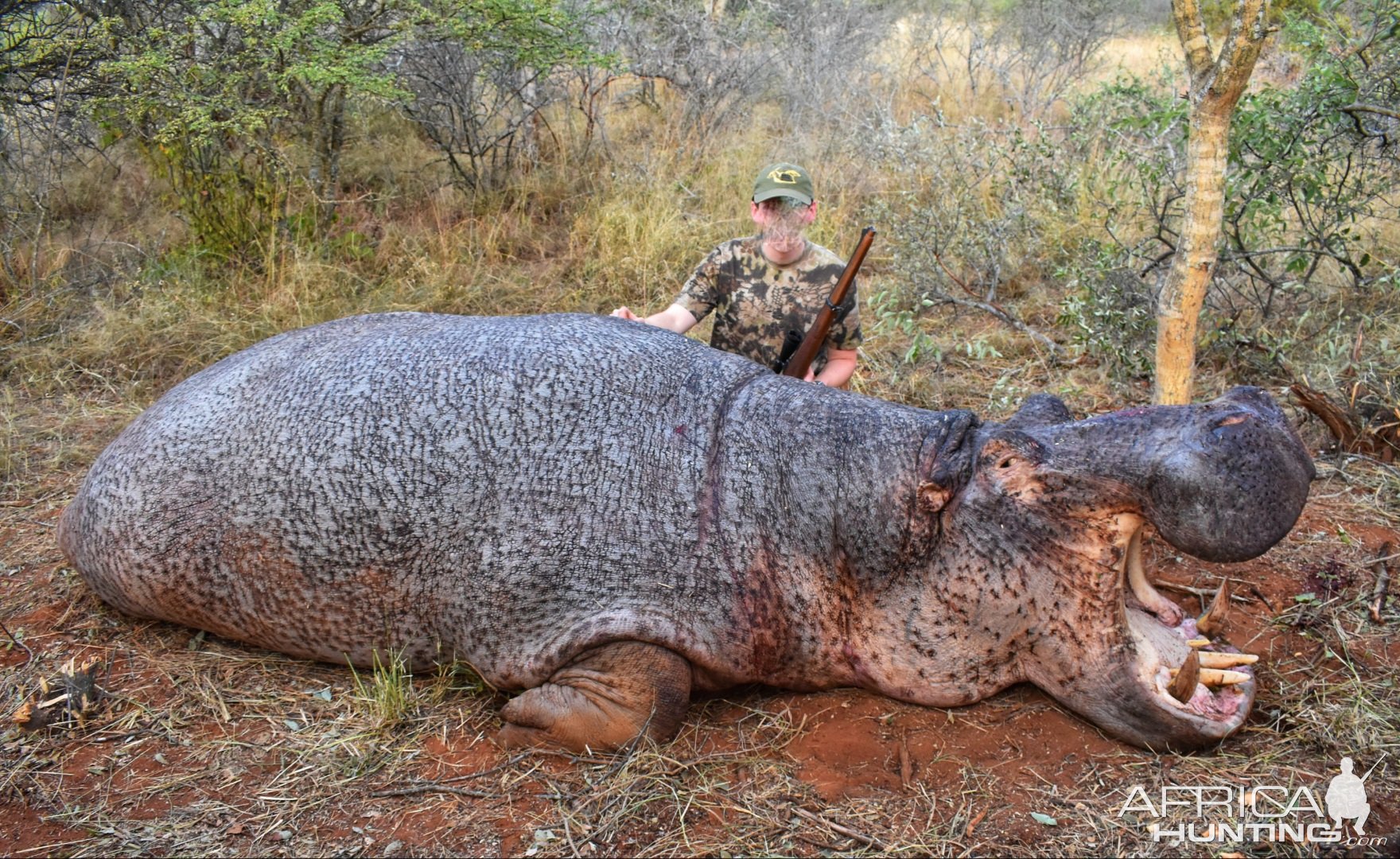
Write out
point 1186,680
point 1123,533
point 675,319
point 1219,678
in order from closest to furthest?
point 1123,533, point 1186,680, point 1219,678, point 675,319

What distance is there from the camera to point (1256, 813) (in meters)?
2.62

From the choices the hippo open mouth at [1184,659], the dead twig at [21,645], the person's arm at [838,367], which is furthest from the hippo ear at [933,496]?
the dead twig at [21,645]

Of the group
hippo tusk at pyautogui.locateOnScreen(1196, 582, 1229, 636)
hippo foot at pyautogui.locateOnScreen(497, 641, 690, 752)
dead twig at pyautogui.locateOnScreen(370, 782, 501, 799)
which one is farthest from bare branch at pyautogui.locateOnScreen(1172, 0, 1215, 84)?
dead twig at pyautogui.locateOnScreen(370, 782, 501, 799)

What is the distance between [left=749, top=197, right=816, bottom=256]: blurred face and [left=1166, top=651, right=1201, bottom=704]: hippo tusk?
2.59 meters

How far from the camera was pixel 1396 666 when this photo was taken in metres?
3.15

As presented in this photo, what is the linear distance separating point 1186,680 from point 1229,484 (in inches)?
25.9

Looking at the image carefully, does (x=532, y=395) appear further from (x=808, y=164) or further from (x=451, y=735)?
(x=808, y=164)

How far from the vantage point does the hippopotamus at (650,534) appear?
8.98ft

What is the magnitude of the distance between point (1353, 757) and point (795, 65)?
8.62m

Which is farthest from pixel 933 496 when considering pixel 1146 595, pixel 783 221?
pixel 783 221

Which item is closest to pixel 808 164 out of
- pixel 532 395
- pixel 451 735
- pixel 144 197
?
pixel 144 197

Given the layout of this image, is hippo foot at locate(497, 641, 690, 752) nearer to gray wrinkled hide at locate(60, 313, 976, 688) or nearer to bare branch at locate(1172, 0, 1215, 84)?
gray wrinkled hide at locate(60, 313, 976, 688)

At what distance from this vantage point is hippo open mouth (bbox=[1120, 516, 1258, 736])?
272cm

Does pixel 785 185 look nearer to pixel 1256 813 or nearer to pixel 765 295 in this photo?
pixel 765 295
